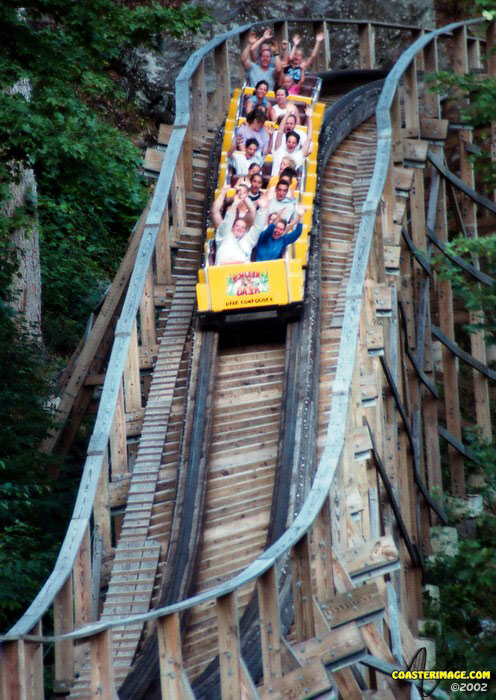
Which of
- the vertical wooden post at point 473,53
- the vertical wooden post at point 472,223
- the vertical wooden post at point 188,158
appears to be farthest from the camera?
the vertical wooden post at point 473,53

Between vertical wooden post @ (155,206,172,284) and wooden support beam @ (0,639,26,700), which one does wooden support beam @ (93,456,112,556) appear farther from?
vertical wooden post @ (155,206,172,284)

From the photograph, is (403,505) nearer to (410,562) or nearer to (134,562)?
(410,562)

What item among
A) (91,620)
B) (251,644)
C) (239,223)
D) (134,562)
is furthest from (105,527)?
(239,223)

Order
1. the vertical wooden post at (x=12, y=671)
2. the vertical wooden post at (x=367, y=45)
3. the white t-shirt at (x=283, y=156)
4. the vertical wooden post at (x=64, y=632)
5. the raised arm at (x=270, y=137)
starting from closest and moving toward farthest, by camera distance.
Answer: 1. the vertical wooden post at (x=12, y=671)
2. the vertical wooden post at (x=64, y=632)
3. the white t-shirt at (x=283, y=156)
4. the raised arm at (x=270, y=137)
5. the vertical wooden post at (x=367, y=45)

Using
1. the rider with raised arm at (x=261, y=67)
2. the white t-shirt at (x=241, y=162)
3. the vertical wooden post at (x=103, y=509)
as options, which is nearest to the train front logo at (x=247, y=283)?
the white t-shirt at (x=241, y=162)

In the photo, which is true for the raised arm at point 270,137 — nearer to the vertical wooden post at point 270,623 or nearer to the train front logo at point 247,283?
the train front logo at point 247,283

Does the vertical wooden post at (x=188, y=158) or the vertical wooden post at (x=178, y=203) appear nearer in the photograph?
the vertical wooden post at (x=178, y=203)
